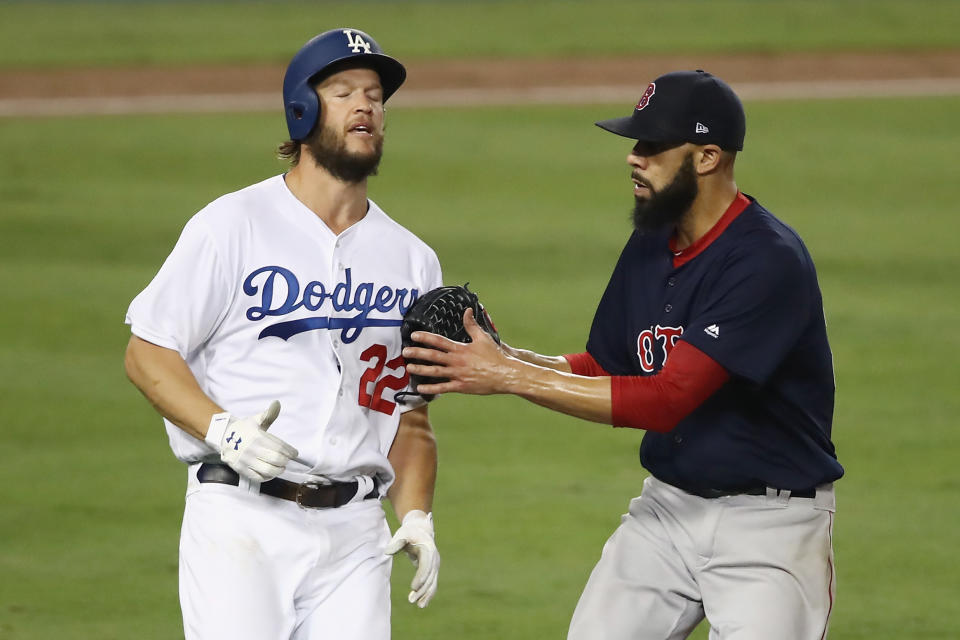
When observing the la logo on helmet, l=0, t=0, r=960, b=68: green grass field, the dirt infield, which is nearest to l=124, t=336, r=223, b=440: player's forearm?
the la logo on helmet

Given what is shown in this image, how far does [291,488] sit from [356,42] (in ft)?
4.29

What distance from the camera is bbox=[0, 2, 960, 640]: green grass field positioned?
673 centimetres

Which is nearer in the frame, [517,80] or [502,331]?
[502,331]

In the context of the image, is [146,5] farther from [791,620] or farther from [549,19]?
[791,620]

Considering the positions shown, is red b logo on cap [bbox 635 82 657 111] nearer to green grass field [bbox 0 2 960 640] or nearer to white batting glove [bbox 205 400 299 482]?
white batting glove [bbox 205 400 299 482]

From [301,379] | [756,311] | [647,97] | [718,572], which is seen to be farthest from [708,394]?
[301,379]

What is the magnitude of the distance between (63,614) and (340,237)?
9.90 feet

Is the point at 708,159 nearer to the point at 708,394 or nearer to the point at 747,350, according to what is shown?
the point at 747,350

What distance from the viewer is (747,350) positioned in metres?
4.14

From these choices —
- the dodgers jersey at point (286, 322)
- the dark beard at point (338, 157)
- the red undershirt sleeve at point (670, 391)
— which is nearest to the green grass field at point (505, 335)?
the red undershirt sleeve at point (670, 391)

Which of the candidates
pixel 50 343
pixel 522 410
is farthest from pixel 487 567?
pixel 50 343

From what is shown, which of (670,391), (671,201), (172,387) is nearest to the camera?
(172,387)

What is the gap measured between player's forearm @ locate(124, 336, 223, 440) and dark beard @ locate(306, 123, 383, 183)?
2.42 feet

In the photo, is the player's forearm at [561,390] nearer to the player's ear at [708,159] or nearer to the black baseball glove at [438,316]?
the black baseball glove at [438,316]
